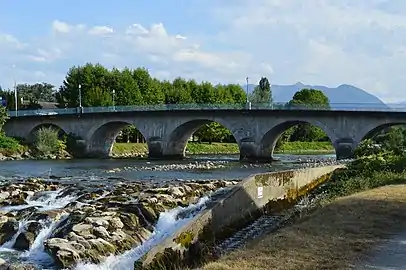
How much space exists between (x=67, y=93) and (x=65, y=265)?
85.6 meters

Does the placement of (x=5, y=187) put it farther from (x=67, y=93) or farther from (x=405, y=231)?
(x=67, y=93)

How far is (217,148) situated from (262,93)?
4712 cm

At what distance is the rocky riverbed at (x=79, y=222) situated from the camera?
54.3 ft

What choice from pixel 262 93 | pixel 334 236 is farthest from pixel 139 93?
pixel 334 236

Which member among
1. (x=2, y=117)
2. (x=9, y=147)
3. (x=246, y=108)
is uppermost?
(x=246, y=108)

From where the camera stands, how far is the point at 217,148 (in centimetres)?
9275

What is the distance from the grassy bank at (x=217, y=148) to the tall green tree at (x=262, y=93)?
77.0 ft

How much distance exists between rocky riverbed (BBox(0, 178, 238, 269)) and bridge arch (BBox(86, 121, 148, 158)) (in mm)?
50907

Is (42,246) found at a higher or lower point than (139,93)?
lower

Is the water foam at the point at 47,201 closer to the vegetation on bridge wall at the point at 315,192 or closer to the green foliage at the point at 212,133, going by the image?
the vegetation on bridge wall at the point at 315,192

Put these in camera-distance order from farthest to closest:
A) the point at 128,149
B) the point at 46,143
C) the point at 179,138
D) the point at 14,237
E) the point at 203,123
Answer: the point at 128,149 < the point at 179,138 < the point at 203,123 < the point at 46,143 < the point at 14,237

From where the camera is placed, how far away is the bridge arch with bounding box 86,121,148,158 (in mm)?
79188

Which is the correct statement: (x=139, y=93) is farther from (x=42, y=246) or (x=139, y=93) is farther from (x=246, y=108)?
(x=42, y=246)

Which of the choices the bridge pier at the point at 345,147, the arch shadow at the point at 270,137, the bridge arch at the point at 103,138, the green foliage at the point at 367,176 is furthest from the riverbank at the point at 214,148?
the green foliage at the point at 367,176
